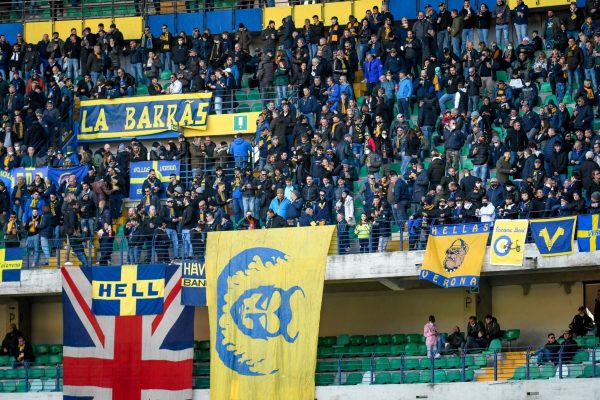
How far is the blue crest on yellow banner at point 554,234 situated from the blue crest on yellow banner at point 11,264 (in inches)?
425

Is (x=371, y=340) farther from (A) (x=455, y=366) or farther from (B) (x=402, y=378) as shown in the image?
(A) (x=455, y=366)

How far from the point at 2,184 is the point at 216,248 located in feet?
19.4

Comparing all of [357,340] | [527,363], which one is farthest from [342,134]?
[527,363]

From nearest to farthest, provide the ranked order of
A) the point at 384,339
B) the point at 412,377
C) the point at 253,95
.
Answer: the point at 412,377
the point at 384,339
the point at 253,95

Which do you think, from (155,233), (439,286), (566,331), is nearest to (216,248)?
(155,233)

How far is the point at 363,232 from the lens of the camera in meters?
30.6

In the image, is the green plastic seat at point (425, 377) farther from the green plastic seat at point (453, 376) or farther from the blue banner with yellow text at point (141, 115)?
the blue banner with yellow text at point (141, 115)

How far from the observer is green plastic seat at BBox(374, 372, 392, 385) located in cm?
2997

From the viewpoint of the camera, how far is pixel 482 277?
32.0 meters

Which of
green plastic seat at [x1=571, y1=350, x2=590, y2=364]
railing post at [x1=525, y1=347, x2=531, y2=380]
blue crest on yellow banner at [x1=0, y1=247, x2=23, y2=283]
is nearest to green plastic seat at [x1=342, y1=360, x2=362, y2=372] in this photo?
railing post at [x1=525, y1=347, x2=531, y2=380]

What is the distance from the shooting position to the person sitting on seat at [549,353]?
94.5 feet

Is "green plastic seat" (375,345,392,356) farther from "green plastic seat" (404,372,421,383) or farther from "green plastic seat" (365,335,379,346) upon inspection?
"green plastic seat" (404,372,421,383)

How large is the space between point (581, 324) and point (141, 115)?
1249cm

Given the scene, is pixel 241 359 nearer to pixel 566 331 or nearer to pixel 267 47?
pixel 566 331
